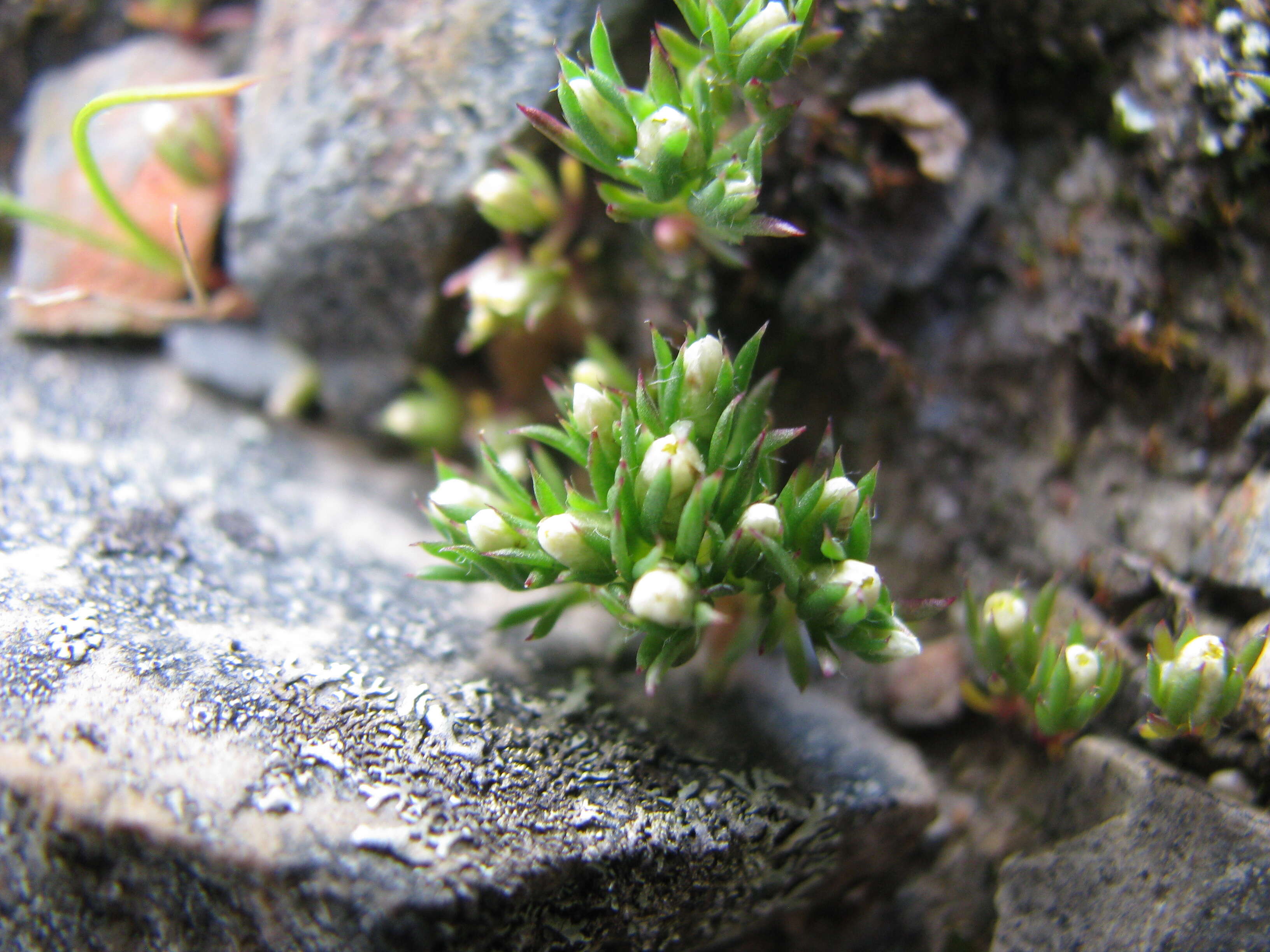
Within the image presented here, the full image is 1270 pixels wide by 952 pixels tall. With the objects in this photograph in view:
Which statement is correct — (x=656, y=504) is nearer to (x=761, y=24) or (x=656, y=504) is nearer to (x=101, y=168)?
(x=761, y=24)

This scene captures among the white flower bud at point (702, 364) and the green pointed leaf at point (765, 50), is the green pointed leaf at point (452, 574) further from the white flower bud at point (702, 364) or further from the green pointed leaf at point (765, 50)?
the green pointed leaf at point (765, 50)

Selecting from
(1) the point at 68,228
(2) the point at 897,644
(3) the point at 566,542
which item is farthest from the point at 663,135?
(1) the point at 68,228

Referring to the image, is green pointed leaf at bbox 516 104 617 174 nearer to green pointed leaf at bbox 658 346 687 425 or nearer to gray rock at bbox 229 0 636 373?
gray rock at bbox 229 0 636 373

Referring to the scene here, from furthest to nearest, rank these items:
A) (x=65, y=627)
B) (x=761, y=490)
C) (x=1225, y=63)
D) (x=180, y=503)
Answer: (x=180, y=503)
(x=1225, y=63)
(x=761, y=490)
(x=65, y=627)

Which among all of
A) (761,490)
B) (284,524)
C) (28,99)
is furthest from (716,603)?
(28,99)

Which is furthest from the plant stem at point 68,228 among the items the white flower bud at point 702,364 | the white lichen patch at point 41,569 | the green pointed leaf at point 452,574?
the white flower bud at point 702,364

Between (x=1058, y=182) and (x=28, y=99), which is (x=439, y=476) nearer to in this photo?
(x=1058, y=182)
